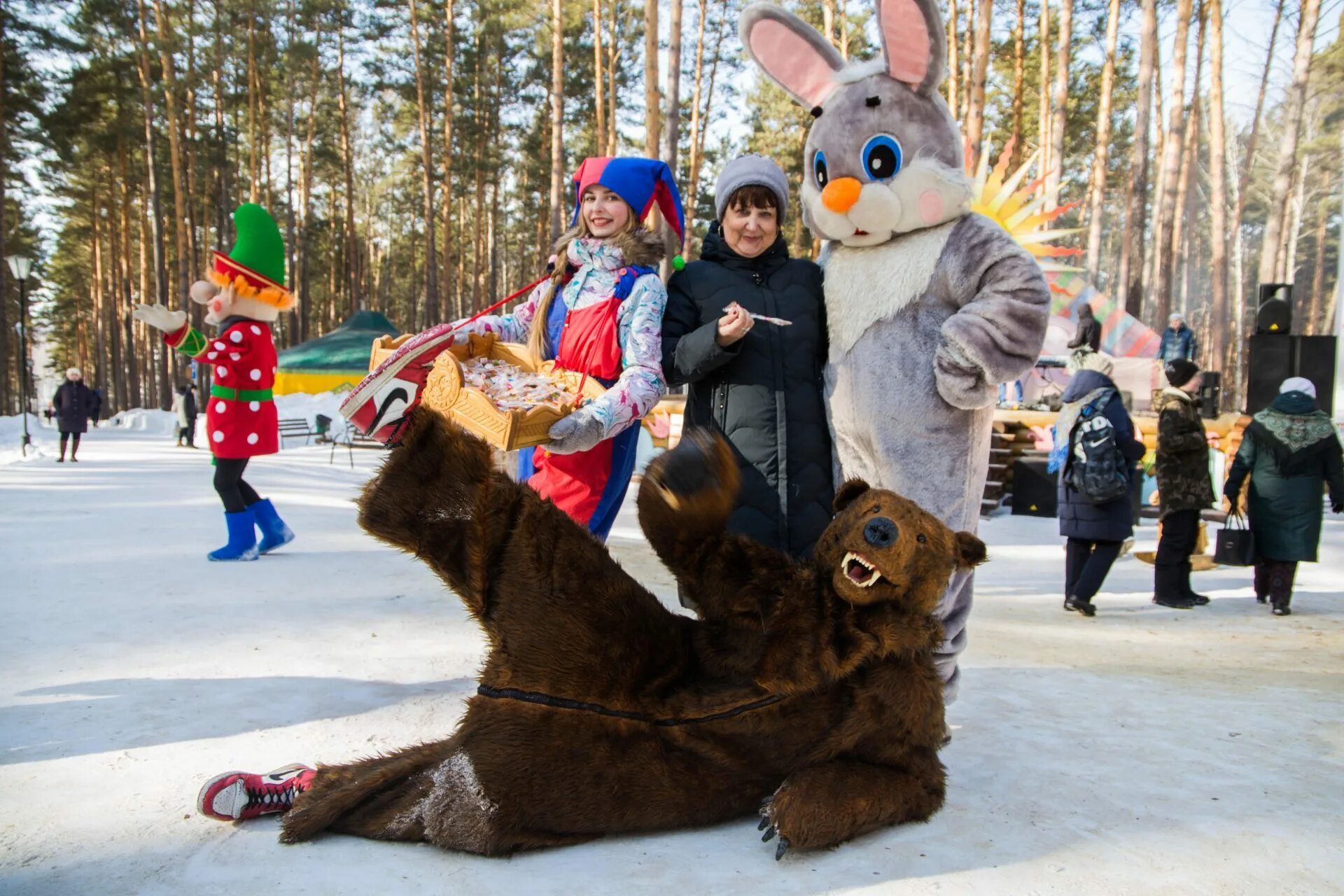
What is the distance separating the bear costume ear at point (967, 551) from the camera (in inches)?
76.3

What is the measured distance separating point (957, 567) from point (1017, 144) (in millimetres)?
22503

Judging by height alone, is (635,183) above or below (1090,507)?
above

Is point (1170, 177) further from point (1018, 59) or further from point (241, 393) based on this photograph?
point (241, 393)

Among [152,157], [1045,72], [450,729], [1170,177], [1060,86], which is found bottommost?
[450,729]

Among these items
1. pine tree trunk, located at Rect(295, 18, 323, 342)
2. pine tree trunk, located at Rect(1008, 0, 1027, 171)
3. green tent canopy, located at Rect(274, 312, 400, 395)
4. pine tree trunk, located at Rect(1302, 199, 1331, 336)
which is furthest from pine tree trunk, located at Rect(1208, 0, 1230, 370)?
pine tree trunk, located at Rect(295, 18, 323, 342)

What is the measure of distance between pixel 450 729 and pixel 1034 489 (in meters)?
8.08

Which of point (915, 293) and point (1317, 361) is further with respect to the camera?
point (1317, 361)

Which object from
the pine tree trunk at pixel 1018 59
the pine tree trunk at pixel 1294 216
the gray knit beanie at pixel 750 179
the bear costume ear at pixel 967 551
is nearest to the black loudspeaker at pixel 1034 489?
the gray knit beanie at pixel 750 179

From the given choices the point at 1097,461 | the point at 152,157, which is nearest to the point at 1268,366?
the point at 1097,461

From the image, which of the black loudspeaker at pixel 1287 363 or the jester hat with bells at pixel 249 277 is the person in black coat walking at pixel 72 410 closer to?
the jester hat with bells at pixel 249 277

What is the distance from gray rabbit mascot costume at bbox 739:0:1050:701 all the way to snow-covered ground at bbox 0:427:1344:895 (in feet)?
1.96

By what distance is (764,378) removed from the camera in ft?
7.82

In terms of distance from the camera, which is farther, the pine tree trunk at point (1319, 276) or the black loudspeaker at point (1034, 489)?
the pine tree trunk at point (1319, 276)

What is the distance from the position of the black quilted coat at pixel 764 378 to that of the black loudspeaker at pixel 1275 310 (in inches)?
403
